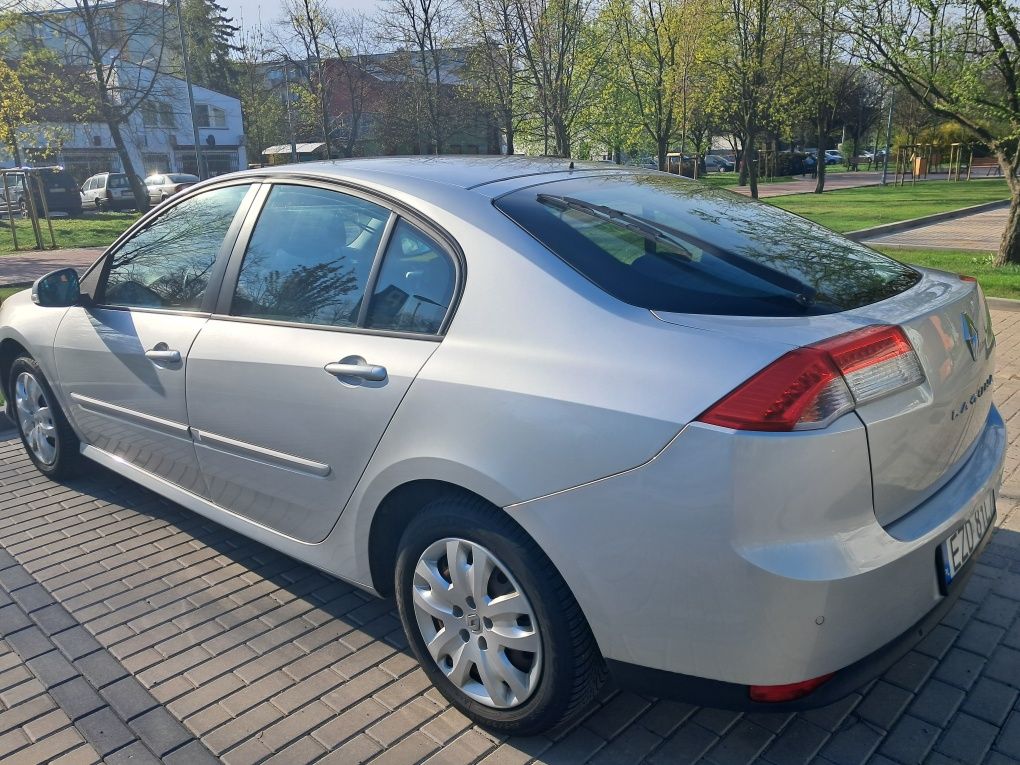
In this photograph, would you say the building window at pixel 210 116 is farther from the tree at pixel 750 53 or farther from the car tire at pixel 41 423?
the car tire at pixel 41 423

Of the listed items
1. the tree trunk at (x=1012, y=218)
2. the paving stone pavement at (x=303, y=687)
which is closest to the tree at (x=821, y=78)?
the tree trunk at (x=1012, y=218)

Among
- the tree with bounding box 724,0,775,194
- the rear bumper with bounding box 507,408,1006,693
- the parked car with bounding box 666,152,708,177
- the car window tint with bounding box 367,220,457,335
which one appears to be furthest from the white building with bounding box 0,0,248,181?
the rear bumper with bounding box 507,408,1006,693

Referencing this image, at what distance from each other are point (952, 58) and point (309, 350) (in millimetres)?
9351

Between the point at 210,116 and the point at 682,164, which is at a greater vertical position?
the point at 210,116

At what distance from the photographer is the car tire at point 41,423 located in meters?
4.31

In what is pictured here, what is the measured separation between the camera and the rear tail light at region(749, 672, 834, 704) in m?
1.98

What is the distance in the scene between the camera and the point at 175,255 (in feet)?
11.7

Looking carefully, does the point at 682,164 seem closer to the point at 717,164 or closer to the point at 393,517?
the point at 717,164

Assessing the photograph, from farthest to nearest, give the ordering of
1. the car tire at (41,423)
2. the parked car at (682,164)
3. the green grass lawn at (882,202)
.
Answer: the parked car at (682,164), the green grass lawn at (882,202), the car tire at (41,423)

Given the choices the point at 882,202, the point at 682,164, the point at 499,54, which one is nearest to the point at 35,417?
the point at 499,54

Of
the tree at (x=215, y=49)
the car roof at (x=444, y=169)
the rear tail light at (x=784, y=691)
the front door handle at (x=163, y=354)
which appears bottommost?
the rear tail light at (x=784, y=691)

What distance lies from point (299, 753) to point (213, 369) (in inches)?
54.8

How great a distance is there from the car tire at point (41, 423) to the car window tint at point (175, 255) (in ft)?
2.79

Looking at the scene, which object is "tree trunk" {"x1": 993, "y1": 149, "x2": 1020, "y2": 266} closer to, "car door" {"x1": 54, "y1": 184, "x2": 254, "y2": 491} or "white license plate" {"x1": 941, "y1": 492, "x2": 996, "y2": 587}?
"white license plate" {"x1": 941, "y1": 492, "x2": 996, "y2": 587}
